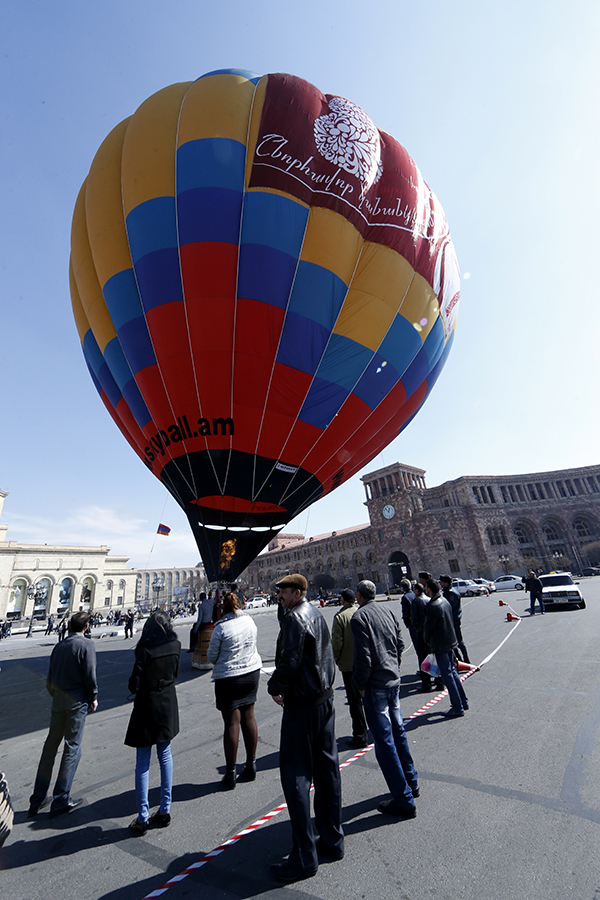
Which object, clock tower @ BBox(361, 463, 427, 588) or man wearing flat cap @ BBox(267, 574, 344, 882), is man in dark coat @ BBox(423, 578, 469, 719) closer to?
man wearing flat cap @ BBox(267, 574, 344, 882)

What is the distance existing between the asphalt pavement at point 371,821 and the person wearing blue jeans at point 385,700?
0.58ft

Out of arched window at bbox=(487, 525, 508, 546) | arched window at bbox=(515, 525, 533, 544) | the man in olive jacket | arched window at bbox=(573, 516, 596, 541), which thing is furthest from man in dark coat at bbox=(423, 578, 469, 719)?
arched window at bbox=(573, 516, 596, 541)

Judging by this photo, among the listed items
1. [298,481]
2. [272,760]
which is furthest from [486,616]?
[272,760]

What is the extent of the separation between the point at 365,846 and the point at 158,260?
934 cm

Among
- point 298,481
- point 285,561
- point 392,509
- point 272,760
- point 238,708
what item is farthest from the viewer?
point 285,561

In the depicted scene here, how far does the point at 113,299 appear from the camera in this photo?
28.5 feet

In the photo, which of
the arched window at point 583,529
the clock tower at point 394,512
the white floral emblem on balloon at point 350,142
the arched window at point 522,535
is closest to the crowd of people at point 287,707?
the white floral emblem on balloon at point 350,142

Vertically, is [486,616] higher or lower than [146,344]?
lower

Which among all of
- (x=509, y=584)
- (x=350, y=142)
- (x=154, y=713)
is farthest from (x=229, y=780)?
(x=509, y=584)

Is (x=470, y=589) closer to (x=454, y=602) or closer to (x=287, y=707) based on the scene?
(x=454, y=602)

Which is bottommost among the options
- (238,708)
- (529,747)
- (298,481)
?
(529,747)

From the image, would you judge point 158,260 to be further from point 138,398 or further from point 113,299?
point 138,398

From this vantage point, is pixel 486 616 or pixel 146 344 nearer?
pixel 146 344

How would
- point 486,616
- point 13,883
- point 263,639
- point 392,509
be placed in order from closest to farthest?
point 13,883 < point 263,639 < point 486,616 < point 392,509
